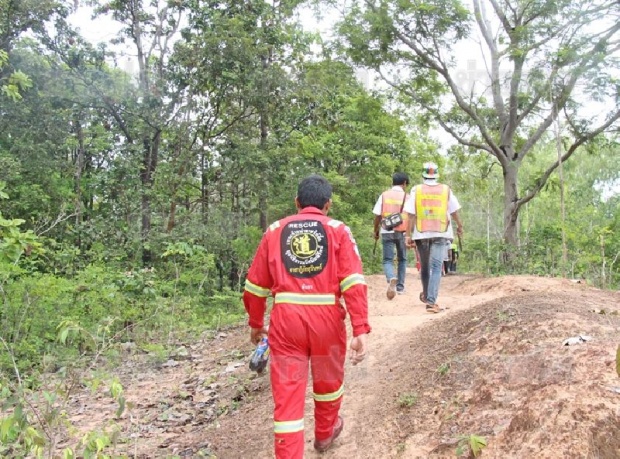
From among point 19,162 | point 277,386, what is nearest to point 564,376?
point 277,386

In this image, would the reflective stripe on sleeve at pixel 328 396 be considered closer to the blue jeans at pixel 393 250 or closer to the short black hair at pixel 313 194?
the short black hair at pixel 313 194

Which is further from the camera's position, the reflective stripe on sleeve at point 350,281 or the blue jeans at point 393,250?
the blue jeans at point 393,250

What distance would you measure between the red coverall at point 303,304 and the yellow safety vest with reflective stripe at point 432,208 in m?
3.44

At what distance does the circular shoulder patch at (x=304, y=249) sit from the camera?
329cm

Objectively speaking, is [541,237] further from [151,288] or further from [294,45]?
[151,288]

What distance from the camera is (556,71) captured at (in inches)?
512

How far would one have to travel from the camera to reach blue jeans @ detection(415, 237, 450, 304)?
21.7 feet

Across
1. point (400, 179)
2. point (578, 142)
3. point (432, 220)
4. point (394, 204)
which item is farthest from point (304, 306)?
point (578, 142)

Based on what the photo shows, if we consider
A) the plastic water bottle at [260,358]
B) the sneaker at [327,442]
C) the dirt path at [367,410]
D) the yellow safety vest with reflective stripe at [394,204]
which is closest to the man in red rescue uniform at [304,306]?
the sneaker at [327,442]

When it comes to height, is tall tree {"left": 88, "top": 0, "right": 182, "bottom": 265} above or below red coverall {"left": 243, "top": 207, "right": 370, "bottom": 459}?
Answer: above

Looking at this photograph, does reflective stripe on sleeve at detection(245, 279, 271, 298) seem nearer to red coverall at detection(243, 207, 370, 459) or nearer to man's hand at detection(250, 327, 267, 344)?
red coverall at detection(243, 207, 370, 459)

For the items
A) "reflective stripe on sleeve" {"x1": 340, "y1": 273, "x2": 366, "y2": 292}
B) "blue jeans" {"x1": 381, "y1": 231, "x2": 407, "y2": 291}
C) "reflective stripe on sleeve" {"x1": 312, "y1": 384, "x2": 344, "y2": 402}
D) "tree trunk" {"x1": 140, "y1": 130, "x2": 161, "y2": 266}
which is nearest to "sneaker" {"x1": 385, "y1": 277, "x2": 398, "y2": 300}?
"blue jeans" {"x1": 381, "y1": 231, "x2": 407, "y2": 291}

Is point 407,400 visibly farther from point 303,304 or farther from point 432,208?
point 432,208

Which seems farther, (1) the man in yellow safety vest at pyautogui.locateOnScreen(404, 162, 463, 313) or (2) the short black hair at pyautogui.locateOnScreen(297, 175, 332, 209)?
(1) the man in yellow safety vest at pyautogui.locateOnScreen(404, 162, 463, 313)
